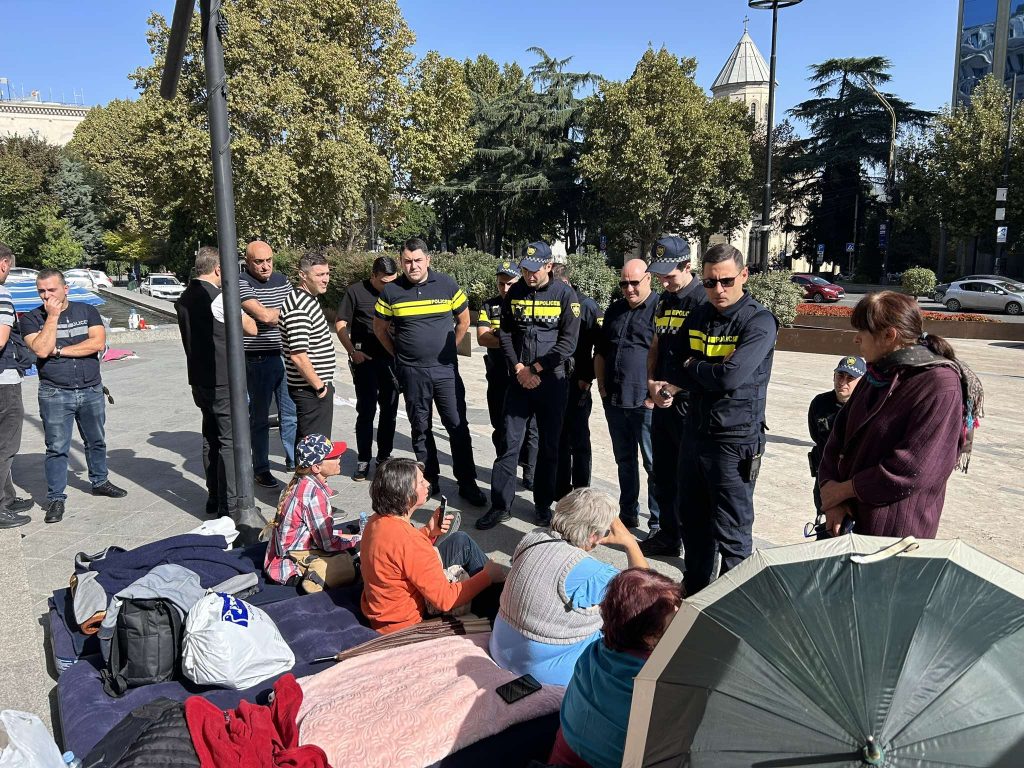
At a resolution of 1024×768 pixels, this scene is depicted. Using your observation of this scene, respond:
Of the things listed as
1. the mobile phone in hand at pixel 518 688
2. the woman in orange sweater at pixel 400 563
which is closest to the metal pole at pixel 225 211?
the woman in orange sweater at pixel 400 563

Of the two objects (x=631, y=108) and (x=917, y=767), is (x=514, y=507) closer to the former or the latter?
(x=917, y=767)

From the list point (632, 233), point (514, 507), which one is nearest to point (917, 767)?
point (514, 507)

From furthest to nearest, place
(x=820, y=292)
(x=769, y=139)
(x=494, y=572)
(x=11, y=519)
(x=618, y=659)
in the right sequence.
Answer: (x=820, y=292)
(x=769, y=139)
(x=11, y=519)
(x=494, y=572)
(x=618, y=659)

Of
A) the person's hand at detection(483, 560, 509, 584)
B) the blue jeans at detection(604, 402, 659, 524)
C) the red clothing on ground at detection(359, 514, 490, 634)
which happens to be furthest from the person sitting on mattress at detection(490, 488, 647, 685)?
the blue jeans at detection(604, 402, 659, 524)

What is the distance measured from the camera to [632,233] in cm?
4244

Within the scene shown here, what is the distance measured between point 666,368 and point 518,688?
2.33m

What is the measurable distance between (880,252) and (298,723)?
174ft

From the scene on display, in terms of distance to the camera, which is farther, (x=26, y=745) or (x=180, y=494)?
(x=180, y=494)

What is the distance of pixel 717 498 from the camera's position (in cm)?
421

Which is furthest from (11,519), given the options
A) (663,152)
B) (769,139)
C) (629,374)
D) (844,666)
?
(663,152)

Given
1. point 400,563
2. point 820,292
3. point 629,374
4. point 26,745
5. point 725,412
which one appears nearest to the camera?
point 26,745

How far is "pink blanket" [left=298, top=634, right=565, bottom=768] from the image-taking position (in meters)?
2.91

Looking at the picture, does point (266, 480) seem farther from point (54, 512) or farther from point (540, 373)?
point (540, 373)

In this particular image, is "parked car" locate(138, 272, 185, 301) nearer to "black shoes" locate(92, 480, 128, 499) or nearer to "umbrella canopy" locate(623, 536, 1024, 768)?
"black shoes" locate(92, 480, 128, 499)
